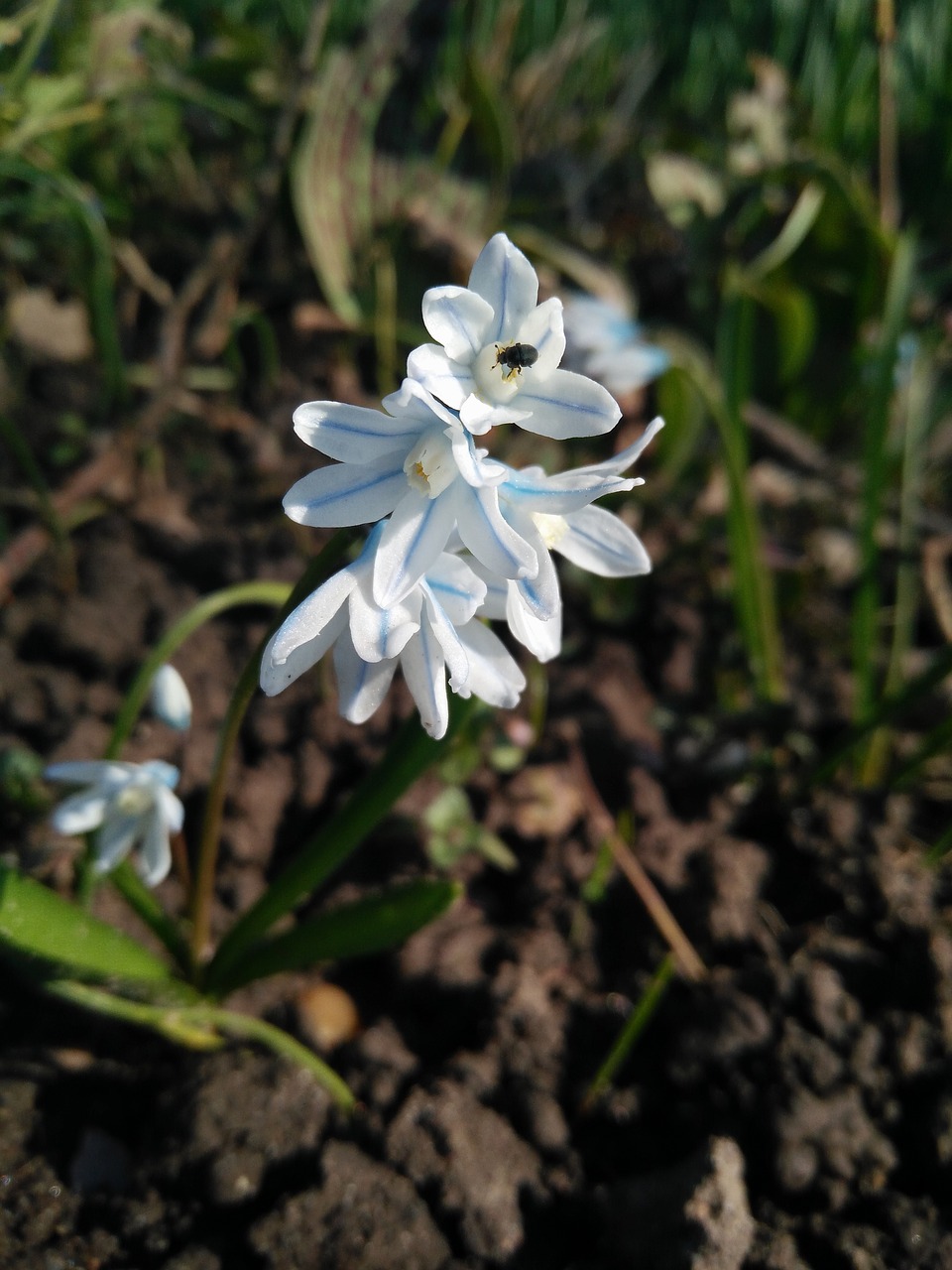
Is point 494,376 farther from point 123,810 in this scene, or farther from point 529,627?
point 123,810

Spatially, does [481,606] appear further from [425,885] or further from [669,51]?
[669,51]

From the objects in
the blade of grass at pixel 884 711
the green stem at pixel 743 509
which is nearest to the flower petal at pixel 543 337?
the green stem at pixel 743 509

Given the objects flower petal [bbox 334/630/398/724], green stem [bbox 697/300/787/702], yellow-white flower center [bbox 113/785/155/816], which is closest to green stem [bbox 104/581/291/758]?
yellow-white flower center [bbox 113/785/155/816]

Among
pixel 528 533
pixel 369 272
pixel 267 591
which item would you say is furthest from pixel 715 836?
pixel 369 272

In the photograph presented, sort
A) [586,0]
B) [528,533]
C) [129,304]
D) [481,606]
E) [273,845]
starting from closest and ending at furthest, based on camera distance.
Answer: [528,533], [481,606], [273,845], [129,304], [586,0]

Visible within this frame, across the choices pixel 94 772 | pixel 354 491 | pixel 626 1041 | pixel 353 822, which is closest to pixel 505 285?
pixel 354 491

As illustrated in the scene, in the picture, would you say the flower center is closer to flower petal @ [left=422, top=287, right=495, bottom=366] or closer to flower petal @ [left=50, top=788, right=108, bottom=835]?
flower petal @ [left=422, top=287, right=495, bottom=366]
